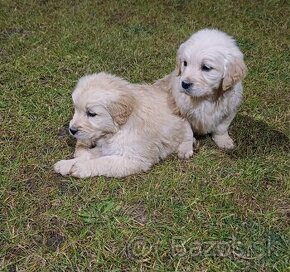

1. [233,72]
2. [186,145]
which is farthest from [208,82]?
[186,145]

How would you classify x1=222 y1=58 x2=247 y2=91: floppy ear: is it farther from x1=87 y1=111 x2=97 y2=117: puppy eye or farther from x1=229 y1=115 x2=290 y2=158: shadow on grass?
x1=87 y1=111 x2=97 y2=117: puppy eye

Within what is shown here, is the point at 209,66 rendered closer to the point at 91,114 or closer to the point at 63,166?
the point at 91,114

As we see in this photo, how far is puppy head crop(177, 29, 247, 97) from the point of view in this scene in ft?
12.2

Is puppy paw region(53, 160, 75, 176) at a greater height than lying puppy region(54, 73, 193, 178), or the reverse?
lying puppy region(54, 73, 193, 178)

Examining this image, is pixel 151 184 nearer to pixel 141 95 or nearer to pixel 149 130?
pixel 149 130

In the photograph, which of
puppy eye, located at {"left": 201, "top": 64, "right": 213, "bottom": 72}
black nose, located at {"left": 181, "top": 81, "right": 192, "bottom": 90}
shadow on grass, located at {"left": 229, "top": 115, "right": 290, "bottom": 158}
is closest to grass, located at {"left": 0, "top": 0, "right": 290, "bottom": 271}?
shadow on grass, located at {"left": 229, "top": 115, "right": 290, "bottom": 158}

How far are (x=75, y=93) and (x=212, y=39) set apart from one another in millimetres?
1192

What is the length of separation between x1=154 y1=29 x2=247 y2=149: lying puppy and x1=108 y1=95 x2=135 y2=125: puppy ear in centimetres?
46

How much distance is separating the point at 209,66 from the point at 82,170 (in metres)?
1.32

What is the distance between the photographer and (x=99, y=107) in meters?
3.63

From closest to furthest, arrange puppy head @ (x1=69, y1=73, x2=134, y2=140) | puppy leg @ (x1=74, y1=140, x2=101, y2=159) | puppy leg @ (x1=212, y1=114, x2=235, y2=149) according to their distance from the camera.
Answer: puppy head @ (x1=69, y1=73, x2=134, y2=140)
puppy leg @ (x1=74, y1=140, x2=101, y2=159)
puppy leg @ (x1=212, y1=114, x2=235, y2=149)

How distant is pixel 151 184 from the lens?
148 inches

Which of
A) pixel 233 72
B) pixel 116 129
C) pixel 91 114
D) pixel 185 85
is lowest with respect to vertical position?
pixel 116 129

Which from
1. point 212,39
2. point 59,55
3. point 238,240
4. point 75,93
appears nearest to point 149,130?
point 75,93
